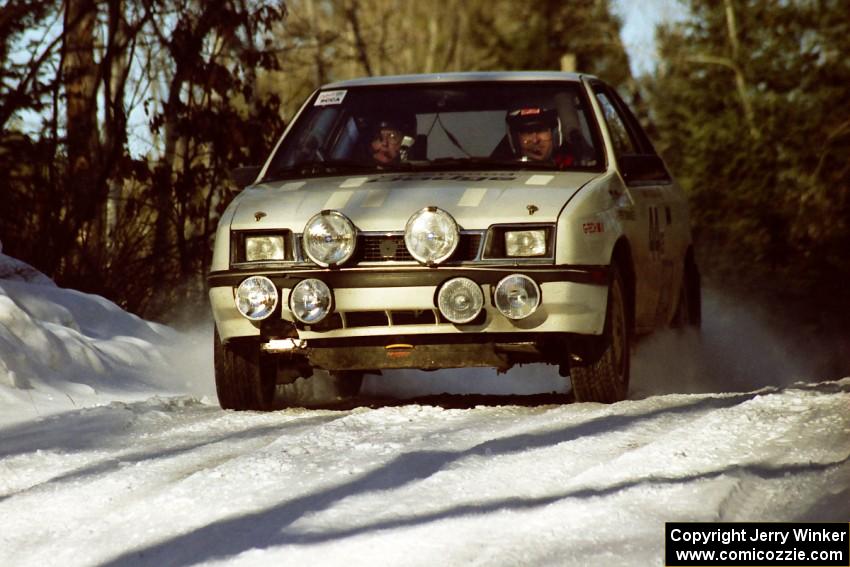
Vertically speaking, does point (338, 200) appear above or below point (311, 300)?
above

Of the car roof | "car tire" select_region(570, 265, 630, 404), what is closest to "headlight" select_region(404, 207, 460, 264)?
"car tire" select_region(570, 265, 630, 404)

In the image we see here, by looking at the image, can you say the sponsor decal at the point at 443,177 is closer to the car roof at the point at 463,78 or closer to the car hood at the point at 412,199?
the car hood at the point at 412,199

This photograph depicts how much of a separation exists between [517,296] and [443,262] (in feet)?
1.10

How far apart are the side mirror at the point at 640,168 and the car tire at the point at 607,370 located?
0.67 meters

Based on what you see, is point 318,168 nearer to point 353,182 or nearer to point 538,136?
point 353,182

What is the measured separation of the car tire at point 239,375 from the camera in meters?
7.21

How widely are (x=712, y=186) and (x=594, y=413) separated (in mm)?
27039

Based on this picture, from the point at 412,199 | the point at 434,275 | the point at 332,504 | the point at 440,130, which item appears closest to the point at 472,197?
the point at 412,199

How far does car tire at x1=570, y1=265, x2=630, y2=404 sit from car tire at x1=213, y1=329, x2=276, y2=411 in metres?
1.40

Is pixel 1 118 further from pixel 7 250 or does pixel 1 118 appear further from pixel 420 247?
pixel 420 247

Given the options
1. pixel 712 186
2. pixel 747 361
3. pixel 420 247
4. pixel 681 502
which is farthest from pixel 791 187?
pixel 681 502

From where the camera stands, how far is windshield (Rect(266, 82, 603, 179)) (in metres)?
7.71

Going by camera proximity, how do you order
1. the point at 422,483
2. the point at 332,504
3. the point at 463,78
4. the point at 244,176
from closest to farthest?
1. the point at 332,504
2. the point at 422,483
3. the point at 244,176
4. the point at 463,78

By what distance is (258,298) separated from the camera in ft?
22.6
